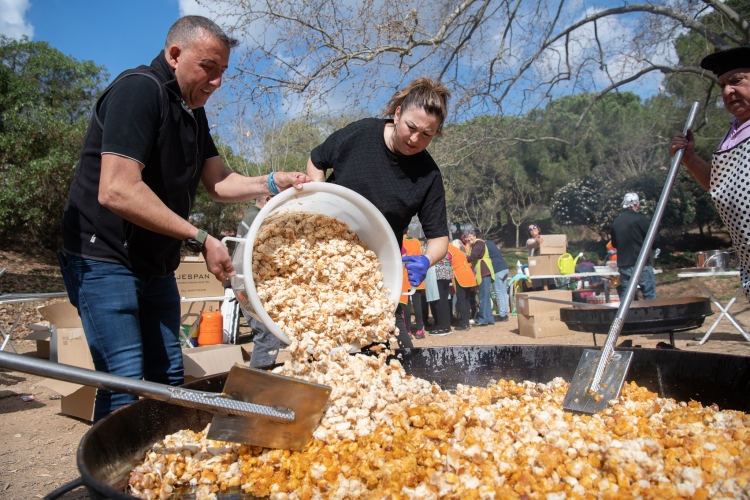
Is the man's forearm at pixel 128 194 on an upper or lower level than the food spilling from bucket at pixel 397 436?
upper

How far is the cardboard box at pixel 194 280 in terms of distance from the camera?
7.03 meters

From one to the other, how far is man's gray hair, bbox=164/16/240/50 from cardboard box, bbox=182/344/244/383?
249cm

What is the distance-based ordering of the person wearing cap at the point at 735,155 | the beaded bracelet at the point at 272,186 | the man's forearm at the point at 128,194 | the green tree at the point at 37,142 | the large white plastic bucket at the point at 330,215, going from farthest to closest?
1. the green tree at the point at 37,142
2. the person wearing cap at the point at 735,155
3. the beaded bracelet at the point at 272,186
4. the large white plastic bucket at the point at 330,215
5. the man's forearm at the point at 128,194

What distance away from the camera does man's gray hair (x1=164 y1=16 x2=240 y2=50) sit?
6.04 feet

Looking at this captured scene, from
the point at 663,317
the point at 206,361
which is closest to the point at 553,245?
the point at 663,317

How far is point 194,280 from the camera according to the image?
7.17 m

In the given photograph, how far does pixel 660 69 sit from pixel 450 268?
5.05 metres

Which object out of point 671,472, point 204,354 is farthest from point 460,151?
point 671,472

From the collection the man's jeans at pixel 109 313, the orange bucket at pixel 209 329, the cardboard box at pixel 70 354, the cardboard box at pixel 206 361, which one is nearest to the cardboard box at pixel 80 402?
the cardboard box at pixel 70 354

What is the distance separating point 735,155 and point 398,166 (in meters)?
1.63

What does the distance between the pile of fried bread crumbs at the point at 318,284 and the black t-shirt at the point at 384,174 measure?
0.97 ft

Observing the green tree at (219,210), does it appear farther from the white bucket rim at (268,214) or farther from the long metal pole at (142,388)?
the long metal pole at (142,388)

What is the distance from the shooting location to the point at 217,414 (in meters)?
1.43

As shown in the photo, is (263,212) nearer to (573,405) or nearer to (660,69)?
(573,405)
